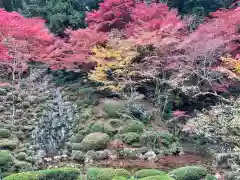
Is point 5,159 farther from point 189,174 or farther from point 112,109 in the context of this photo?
point 112,109

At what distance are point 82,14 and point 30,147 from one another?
14595 mm

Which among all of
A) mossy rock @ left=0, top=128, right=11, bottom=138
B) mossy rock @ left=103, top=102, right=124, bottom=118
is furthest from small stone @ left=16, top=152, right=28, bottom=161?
mossy rock @ left=103, top=102, right=124, bottom=118

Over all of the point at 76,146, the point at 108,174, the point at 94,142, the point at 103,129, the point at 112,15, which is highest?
the point at 112,15

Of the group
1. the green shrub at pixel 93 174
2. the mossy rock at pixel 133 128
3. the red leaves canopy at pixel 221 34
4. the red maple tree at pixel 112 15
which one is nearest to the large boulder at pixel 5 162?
the green shrub at pixel 93 174

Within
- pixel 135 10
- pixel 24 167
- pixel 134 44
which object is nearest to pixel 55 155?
pixel 24 167

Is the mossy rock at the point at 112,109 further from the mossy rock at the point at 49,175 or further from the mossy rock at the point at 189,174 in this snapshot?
the mossy rock at the point at 49,175

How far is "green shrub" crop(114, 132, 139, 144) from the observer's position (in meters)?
17.1

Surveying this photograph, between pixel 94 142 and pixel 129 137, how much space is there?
171cm

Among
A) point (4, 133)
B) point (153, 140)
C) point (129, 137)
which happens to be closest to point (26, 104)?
point (4, 133)

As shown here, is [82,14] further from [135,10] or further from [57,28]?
[135,10]

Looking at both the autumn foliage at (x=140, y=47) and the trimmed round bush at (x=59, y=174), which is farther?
the autumn foliage at (x=140, y=47)

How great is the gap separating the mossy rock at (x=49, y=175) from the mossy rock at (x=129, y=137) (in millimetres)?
6047

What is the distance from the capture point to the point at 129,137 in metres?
17.1

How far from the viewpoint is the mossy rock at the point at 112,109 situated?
1934 centimetres
